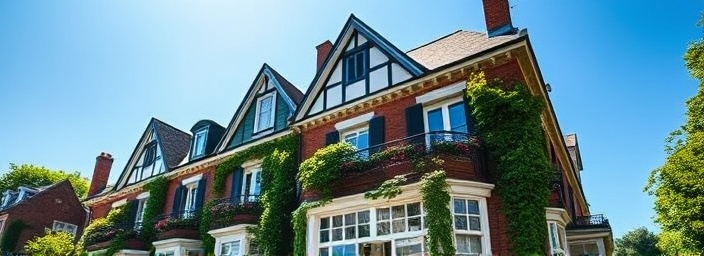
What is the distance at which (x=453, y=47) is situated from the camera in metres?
15.8

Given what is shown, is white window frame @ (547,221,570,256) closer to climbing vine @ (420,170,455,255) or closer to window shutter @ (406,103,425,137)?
climbing vine @ (420,170,455,255)

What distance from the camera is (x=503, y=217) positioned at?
1112 cm

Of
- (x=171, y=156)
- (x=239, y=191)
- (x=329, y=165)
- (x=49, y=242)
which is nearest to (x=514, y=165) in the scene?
(x=329, y=165)

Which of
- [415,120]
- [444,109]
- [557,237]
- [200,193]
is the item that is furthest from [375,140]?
[200,193]

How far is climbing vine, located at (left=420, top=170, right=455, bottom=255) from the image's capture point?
34.1ft

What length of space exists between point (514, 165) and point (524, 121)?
1.29 m

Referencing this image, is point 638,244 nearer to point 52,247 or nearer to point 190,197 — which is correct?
point 190,197

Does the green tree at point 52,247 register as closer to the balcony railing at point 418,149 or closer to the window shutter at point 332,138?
the window shutter at point 332,138

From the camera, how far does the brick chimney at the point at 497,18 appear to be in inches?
593

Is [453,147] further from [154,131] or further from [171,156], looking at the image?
[154,131]

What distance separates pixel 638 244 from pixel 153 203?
7016 cm

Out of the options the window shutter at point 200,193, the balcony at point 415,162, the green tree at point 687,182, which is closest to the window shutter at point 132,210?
the window shutter at point 200,193

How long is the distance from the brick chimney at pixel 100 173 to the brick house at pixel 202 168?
13.6 ft

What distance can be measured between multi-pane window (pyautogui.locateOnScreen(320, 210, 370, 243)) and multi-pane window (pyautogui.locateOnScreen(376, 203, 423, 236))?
44cm
